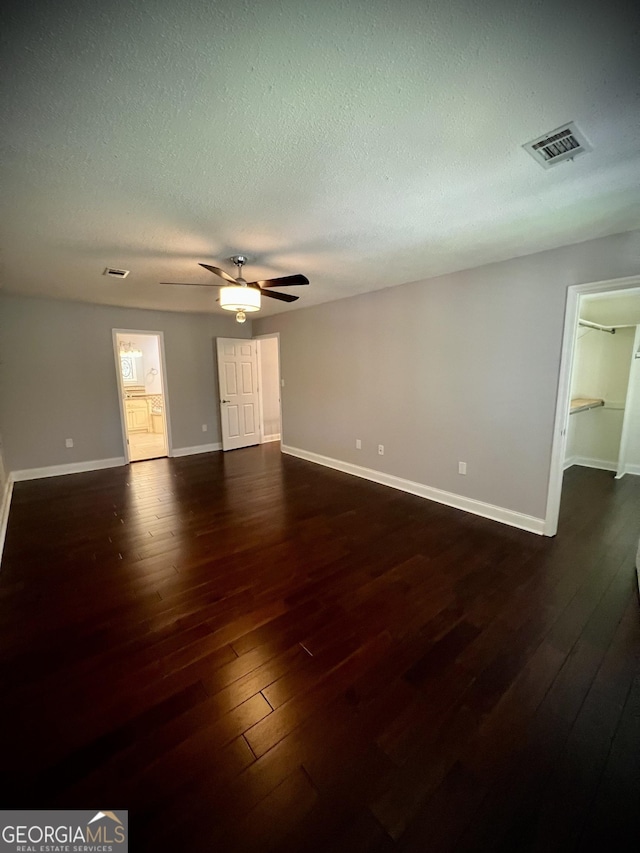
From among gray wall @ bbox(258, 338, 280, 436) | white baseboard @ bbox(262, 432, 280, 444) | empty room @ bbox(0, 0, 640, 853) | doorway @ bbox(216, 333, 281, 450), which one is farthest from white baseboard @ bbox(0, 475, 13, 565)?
gray wall @ bbox(258, 338, 280, 436)

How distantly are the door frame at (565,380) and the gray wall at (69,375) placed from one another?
524 centimetres

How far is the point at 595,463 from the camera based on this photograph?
478 cm

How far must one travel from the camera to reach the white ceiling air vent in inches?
55.1

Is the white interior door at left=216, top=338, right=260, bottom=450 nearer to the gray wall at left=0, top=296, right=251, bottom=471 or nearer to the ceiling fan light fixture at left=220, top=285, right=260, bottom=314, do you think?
the gray wall at left=0, top=296, right=251, bottom=471

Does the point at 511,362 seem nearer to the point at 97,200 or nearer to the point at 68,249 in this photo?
the point at 97,200

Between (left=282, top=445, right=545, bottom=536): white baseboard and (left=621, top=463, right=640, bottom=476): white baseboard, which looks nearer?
(left=282, top=445, right=545, bottom=536): white baseboard

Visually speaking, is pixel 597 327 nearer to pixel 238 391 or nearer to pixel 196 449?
pixel 238 391

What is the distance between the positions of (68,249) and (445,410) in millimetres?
3728

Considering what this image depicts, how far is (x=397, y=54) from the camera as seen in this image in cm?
105

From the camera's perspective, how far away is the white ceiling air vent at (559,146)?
140 cm

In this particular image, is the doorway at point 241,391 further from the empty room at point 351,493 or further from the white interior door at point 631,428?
the white interior door at point 631,428

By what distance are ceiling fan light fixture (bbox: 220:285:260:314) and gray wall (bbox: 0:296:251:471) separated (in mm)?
3342

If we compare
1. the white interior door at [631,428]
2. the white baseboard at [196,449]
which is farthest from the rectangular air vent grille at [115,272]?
the white interior door at [631,428]

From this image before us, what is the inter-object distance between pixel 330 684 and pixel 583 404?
4547mm
